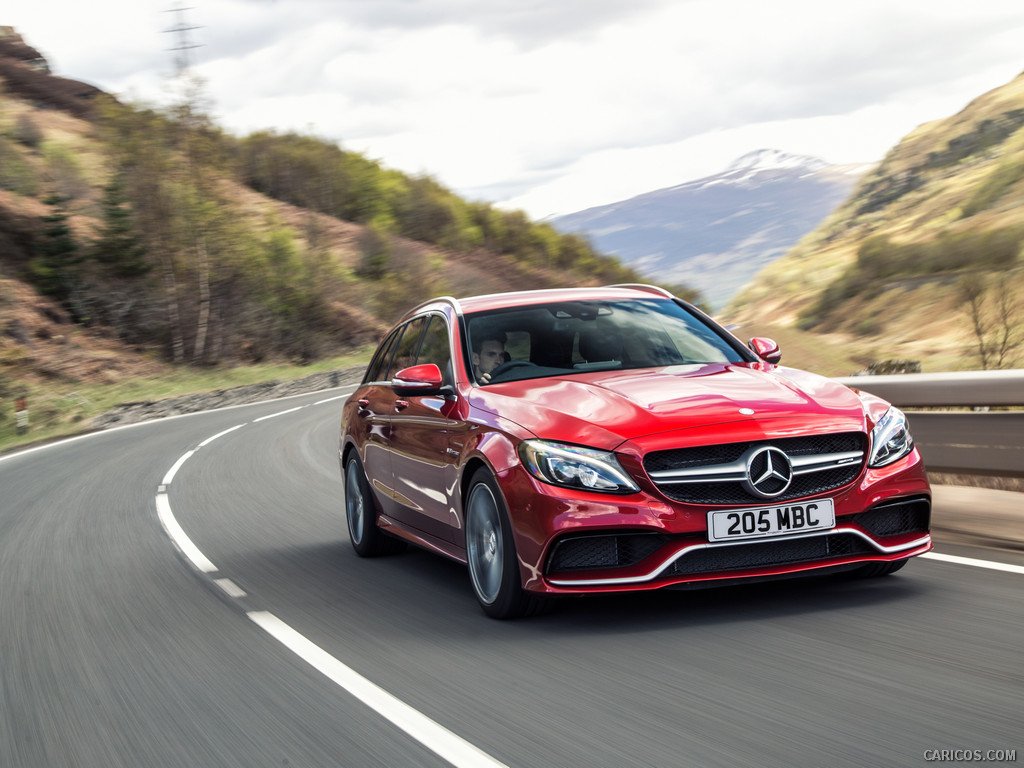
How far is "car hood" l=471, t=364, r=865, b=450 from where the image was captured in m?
5.15

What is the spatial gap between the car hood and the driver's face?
0.30 m

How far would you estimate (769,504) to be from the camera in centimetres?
501

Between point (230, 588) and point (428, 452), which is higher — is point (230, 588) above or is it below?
below

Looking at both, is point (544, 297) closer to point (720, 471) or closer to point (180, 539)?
point (720, 471)

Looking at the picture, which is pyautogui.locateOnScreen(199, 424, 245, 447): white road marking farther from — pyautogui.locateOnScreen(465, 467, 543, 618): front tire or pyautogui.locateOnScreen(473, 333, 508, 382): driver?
pyautogui.locateOnScreen(465, 467, 543, 618): front tire

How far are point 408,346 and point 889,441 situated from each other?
3279 mm

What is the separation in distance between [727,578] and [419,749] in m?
1.74

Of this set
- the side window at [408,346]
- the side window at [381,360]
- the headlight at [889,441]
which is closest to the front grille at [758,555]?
the headlight at [889,441]

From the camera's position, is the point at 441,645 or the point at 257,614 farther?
the point at 257,614

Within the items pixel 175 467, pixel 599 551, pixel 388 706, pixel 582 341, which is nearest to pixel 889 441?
pixel 599 551

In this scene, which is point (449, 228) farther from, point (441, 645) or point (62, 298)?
point (441, 645)

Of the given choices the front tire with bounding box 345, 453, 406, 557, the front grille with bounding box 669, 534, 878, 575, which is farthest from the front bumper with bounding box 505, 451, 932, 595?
the front tire with bounding box 345, 453, 406, 557

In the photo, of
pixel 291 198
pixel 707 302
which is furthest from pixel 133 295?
pixel 291 198

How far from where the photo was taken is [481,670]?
4.86 m
